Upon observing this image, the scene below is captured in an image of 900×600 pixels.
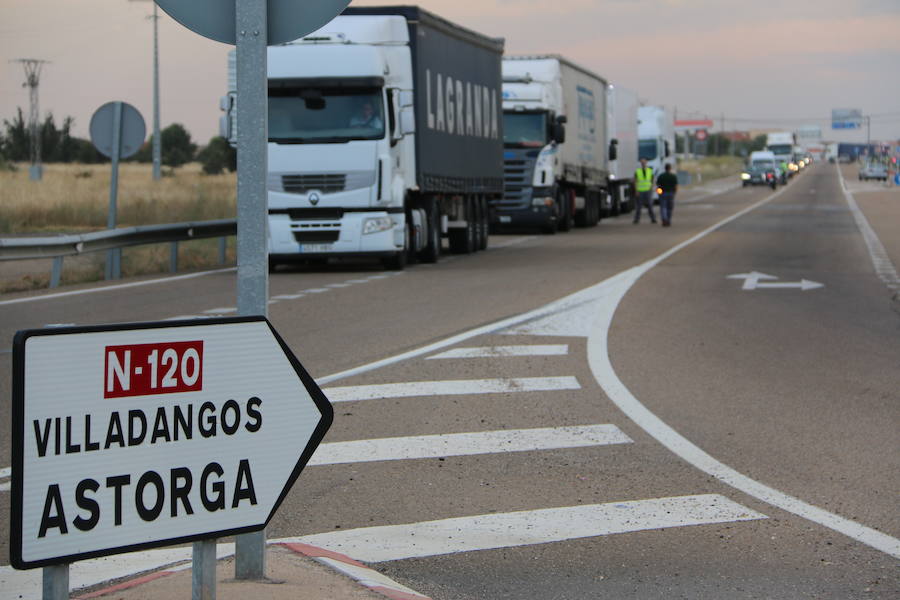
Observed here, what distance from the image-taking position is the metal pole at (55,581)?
3531 millimetres

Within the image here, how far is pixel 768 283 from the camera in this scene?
19.1 m

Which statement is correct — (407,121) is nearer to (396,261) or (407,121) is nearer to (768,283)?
(396,261)

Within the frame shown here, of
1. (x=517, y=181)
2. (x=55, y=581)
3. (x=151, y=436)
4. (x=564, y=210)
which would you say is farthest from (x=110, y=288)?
(x=564, y=210)

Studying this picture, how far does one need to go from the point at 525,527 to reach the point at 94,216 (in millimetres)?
33665

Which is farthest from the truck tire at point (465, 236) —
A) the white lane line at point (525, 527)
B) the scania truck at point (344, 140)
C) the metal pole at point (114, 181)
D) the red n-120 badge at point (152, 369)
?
the red n-120 badge at point (152, 369)

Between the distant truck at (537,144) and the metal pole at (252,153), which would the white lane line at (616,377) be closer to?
the metal pole at (252,153)

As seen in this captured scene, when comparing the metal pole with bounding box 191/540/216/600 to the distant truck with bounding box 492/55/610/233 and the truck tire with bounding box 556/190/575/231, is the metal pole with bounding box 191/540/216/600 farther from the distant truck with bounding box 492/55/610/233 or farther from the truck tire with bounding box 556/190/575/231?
the truck tire with bounding box 556/190/575/231

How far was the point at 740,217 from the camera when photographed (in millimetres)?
44625

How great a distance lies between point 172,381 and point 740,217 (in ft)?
138

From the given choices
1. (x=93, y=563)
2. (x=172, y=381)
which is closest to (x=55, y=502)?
(x=172, y=381)

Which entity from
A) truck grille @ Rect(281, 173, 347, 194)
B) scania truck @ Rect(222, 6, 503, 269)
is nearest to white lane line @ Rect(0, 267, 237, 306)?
scania truck @ Rect(222, 6, 503, 269)

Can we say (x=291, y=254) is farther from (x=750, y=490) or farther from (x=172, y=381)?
(x=172, y=381)

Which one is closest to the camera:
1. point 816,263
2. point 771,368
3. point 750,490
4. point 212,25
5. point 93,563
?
point 212,25

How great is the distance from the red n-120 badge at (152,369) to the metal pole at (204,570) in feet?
1.90
